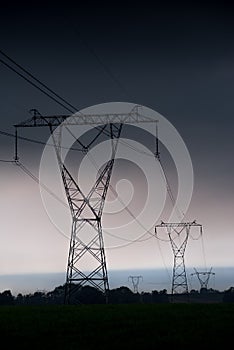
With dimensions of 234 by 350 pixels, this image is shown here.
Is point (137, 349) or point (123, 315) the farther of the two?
point (123, 315)

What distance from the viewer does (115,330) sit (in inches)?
1127

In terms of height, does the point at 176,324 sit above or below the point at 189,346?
above

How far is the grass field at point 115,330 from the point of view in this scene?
23.8 metres

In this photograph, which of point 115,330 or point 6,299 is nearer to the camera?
point 115,330

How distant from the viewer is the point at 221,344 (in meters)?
23.0

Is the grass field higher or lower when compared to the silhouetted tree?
lower

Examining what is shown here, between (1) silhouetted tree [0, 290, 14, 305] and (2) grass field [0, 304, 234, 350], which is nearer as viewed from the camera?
(2) grass field [0, 304, 234, 350]

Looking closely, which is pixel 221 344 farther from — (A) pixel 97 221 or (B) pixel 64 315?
(A) pixel 97 221

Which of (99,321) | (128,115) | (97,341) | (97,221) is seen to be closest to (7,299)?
(97,221)

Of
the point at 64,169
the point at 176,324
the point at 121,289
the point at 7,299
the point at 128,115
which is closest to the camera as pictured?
the point at 176,324

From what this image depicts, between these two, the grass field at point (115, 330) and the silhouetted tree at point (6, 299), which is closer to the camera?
the grass field at point (115, 330)

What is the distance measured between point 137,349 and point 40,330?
7.48 meters

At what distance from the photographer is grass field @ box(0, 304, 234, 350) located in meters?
23.8

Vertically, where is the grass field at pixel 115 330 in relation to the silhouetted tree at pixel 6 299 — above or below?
below
